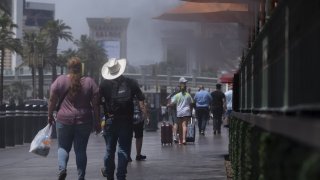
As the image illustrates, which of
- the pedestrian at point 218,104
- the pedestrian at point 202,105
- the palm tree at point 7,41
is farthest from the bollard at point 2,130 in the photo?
the palm tree at point 7,41

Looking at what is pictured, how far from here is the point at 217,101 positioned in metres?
26.3

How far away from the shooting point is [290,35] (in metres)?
3.80

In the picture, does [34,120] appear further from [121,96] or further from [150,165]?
[121,96]

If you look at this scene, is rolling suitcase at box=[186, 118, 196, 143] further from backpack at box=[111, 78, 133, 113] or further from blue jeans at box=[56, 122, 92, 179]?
blue jeans at box=[56, 122, 92, 179]

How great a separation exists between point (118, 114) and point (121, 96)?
0.28m

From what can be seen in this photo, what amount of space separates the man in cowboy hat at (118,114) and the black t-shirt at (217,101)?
15765mm

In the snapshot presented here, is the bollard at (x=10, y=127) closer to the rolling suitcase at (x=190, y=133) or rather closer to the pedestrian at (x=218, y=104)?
the rolling suitcase at (x=190, y=133)

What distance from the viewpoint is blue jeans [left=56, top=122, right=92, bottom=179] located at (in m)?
9.86

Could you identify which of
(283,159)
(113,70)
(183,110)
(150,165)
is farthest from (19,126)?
(283,159)

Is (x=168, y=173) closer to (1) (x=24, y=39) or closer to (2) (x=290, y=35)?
(2) (x=290, y=35)

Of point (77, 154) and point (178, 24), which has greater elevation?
point (178, 24)

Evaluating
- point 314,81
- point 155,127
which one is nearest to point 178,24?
point 314,81

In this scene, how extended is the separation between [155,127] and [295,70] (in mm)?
29712

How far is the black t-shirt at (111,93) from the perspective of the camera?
1010 cm
